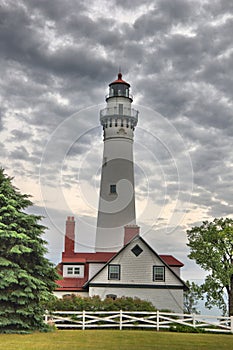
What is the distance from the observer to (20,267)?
2000 centimetres

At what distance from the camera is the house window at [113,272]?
3044 cm

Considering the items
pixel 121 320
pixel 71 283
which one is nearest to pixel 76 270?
pixel 71 283

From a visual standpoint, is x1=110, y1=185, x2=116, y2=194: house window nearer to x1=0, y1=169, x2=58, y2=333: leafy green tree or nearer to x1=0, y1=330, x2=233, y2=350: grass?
x1=0, y1=169, x2=58, y2=333: leafy green tree

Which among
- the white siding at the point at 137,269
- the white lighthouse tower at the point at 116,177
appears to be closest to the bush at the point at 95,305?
the white siding at the point at 137,269

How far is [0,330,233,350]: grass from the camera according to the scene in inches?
653

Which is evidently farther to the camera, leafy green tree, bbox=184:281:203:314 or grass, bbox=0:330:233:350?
leafy green tree, bbox=184:281:203:314

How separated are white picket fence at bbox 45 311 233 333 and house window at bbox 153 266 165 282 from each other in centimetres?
665

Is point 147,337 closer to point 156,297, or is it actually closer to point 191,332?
point 191,332

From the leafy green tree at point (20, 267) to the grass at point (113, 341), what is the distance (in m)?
0.89

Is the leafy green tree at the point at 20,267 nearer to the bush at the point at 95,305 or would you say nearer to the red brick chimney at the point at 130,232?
the bush at the point at 95,305

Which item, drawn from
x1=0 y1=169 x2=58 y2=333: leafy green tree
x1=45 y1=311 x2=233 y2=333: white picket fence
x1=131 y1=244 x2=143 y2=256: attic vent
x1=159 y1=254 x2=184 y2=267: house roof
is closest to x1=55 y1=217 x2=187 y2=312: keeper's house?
x1=131 y1=244 x2=143 y2=256: attic vent

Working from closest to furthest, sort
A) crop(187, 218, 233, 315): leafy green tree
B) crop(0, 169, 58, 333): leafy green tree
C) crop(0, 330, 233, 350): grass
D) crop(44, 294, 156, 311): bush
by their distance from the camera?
crop(0, 330, 233, 350): grass, crop(0, 169, 58, 333): leafy green tree, crop(44, 294, 156, 311): bush, crop(187, 218, 233, 315): leafy green tree

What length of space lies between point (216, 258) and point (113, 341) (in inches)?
491

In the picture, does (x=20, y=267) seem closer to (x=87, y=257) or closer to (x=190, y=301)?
(x=87, y=257)
